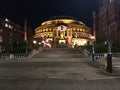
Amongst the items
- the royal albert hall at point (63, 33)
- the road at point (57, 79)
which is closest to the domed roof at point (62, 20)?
the royal albert hall at point (63, 33)

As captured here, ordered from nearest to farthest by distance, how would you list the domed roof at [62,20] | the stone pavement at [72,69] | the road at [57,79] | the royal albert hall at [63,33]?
1. the road at [57,79]
2. the stone pavement at [72,69]
3. the royal albert hall at [63,33]
4. the domed roof at [62,20]

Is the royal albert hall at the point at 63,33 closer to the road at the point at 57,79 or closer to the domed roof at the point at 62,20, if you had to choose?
the domed roof at the point at 62,20

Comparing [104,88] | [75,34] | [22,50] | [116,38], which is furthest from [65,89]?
[75,34]

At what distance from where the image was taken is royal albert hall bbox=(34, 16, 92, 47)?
141m

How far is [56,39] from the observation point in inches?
5595

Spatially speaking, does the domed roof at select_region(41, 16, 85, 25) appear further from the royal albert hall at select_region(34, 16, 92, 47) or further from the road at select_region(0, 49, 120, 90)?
the road at select_region(0, 49, 120, 90)

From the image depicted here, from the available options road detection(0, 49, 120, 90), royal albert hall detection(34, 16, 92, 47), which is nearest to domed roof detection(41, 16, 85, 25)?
royal albert hall detection(34, 16, 92, 47)

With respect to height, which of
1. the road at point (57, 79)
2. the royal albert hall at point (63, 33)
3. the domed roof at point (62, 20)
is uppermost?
the domed roof at point (62, 20)

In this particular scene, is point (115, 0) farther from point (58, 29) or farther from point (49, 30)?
point (49, 30)

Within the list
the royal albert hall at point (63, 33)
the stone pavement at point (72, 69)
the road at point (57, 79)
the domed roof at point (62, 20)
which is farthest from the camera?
the domed roof at point (62, 20)

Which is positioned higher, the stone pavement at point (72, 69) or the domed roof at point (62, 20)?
the domed roof at point (62, 20)

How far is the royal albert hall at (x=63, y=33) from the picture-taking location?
141 m

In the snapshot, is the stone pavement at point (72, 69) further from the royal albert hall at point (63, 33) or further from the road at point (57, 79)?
the royal albert hall at point (63, 33)

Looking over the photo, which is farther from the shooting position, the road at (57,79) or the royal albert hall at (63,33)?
the royal albert hall at (63,33)
